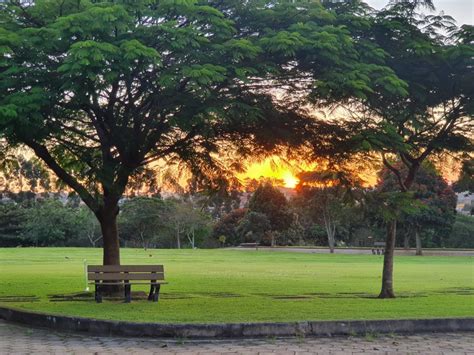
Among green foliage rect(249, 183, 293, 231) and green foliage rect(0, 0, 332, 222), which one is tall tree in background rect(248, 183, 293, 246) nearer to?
green foliage rect(249, 183, 293, 231)

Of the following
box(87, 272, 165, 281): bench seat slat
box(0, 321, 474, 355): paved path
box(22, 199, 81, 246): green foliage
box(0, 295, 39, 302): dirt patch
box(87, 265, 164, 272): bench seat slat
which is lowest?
box(0, 321, 474, 355): paved path

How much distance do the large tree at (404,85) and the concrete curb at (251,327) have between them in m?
3.98

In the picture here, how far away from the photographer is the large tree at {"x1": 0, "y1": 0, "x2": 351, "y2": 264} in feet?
39.8

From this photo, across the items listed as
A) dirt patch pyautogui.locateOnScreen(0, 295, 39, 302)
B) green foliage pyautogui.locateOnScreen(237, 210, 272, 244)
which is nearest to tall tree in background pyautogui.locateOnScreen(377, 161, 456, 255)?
green foliage pyautogui.locateOnScreen(237, 210, 272, 244)

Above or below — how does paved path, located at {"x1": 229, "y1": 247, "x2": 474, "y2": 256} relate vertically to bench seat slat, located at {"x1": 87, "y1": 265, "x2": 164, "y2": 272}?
below

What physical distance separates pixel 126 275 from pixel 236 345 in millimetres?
5203

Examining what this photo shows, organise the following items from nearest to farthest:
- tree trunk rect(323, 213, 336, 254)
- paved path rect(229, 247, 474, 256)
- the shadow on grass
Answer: the shadow on grass, paved path rect(229, 247, 474, 256), tree trunk rect(323, 213, 336, 254)

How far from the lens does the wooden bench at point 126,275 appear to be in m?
15.6

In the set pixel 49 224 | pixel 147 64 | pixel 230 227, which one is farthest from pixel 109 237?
pixel 230 227

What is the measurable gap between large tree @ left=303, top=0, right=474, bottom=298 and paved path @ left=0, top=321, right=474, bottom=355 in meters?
4.52

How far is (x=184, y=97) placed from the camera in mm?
13617

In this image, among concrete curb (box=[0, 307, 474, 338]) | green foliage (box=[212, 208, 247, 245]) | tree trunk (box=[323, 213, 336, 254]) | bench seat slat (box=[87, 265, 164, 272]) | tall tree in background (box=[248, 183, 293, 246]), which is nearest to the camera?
concrete curb (box=[0, 307, 474, 338])

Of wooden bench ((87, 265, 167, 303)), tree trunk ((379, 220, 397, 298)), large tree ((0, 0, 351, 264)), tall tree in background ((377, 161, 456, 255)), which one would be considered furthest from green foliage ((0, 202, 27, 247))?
tree trunk ((379, 220, 397, 298))

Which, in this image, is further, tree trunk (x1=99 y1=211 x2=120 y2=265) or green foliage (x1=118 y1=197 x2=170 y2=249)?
green foliage (x1=118 y1=197 x2=170 y2=249)
